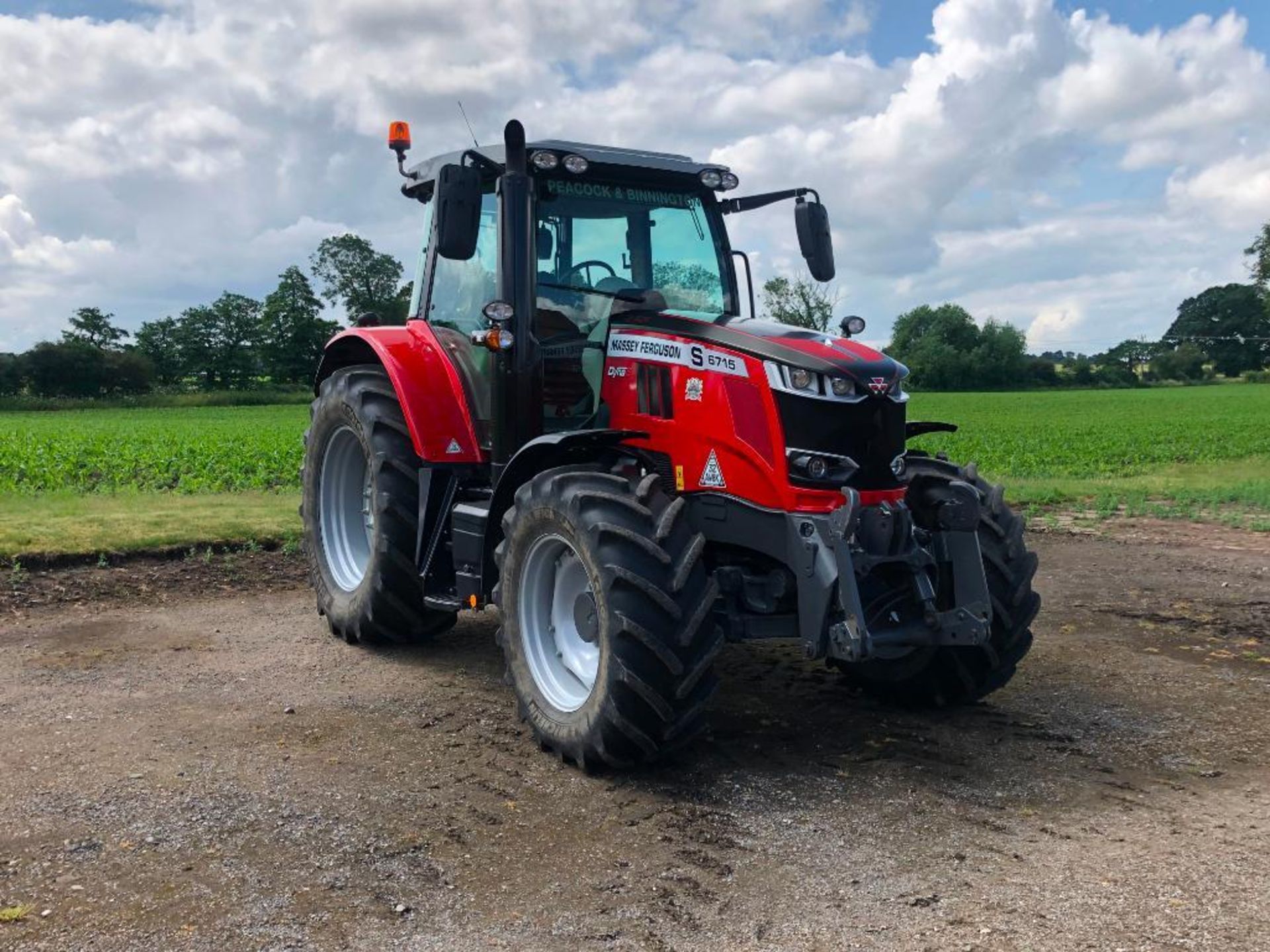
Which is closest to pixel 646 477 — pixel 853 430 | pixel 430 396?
pixel 853 430

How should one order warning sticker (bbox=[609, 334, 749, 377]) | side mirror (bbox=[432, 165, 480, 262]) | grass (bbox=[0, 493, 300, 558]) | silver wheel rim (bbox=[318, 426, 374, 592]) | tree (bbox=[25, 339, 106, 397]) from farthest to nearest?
tree (bbox=[25, 339, 106, 397])
grass (bbox=[0, 493, 300, 558])
silver wheel rim (bbox=[318, 426, 374, 592])
side mirror (bbox=[432, 165, 480, 262])
warning sticker (bbox=[609, 334, 749, 377])

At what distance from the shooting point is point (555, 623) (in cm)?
548

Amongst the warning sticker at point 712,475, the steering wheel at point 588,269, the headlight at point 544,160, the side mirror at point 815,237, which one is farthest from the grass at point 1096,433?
the warning sticker at point 712,475

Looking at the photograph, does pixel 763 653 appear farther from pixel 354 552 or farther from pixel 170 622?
pixel 170 622

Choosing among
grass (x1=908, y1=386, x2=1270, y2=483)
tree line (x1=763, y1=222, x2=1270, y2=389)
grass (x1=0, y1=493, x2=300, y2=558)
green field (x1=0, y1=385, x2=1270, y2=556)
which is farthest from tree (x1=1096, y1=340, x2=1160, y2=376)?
grass (x1=0, y1=493, x2=300, y2=558)

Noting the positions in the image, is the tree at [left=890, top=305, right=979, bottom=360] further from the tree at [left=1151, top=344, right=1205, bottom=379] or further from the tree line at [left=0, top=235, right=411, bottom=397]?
the tree line at [left=0, top=235, right=411, bottom=397]

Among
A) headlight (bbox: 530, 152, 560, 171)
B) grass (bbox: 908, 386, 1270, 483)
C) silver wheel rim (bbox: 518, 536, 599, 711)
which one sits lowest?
grass (bbox: 908, 386, 1270, 483)

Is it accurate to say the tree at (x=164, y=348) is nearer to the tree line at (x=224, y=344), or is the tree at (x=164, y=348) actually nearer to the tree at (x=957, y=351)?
the tree line at (x=224, y=344)

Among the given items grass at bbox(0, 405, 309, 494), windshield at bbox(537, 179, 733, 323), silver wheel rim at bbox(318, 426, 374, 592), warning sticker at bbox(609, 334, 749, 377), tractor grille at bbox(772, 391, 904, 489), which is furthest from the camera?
grass at bbox(0, 405, 309, 494)

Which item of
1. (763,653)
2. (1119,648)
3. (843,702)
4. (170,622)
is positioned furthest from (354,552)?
(1119,648)

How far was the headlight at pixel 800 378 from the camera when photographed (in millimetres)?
5000

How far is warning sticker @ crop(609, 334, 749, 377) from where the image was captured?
512cm

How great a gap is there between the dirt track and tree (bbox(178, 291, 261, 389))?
63.4 m

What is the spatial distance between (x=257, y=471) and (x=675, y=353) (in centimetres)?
1421
